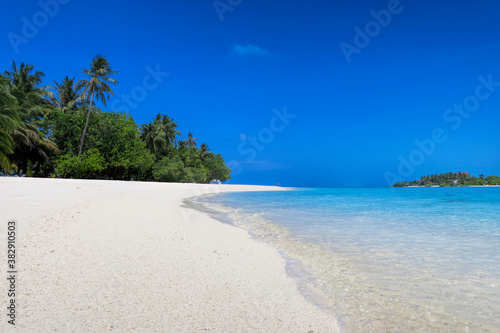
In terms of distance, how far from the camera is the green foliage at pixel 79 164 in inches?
1129

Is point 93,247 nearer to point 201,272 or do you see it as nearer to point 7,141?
point 201,272

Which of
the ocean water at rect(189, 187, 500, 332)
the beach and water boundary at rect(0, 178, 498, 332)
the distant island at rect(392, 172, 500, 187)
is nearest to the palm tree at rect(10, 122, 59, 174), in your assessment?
the beach and water boundary at rect(0, 178, 498, 332)

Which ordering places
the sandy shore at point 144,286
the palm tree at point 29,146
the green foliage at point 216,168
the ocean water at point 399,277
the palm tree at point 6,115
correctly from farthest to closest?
the green foliage at point 216,168
the palm tree at point 29,146
the palm tree at point 6,115
the ocean water at point 399,277
the sandy shore at point 144,286

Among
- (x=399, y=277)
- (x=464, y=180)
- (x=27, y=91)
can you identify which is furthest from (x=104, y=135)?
(x=464, y=180)

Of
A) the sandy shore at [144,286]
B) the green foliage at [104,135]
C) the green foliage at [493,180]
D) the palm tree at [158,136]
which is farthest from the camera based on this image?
the green foliage at [493,180]

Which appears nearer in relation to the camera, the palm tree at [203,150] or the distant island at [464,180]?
the palm tree at [203,150]

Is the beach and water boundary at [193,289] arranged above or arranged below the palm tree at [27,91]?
below

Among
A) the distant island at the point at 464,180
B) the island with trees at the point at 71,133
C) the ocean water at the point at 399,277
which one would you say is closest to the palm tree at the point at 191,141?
the island with trees at the point at 71,133

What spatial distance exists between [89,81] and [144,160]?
1150cm

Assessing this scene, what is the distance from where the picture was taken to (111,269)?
124 inches

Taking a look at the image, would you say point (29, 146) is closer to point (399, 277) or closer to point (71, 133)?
point (71, 133)

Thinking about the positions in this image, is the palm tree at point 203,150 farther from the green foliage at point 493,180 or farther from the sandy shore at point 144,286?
the green foliage at point 493,180

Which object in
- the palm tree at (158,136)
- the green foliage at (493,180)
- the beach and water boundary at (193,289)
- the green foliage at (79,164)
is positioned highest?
the palm tree at (158,136)

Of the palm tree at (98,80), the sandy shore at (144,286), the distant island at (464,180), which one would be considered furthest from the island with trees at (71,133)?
the distant island at (464,180)
